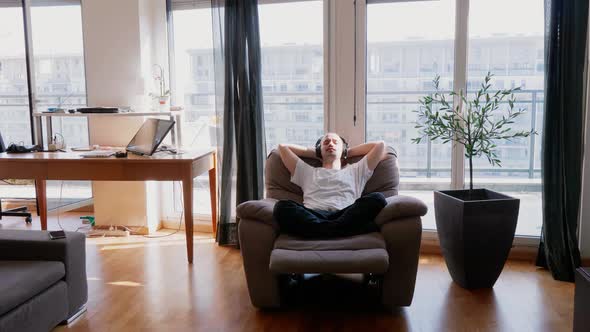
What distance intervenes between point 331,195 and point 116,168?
58.0 inches

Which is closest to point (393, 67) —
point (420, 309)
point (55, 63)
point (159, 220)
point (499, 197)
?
point (499, 197)

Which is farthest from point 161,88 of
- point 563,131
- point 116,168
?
point 563,131

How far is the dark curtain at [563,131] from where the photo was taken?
310 cm

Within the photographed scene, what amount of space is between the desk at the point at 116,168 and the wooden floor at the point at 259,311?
14.9 inches

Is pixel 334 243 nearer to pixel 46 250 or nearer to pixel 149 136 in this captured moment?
pixel 46 250

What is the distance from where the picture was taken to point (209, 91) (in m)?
4.10

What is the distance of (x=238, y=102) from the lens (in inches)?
147

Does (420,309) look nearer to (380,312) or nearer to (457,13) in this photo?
(380,312)

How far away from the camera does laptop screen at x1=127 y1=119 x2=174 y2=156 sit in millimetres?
3534

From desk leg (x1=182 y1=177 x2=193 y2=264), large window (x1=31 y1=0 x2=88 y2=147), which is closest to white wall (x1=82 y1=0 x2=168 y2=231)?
large window (x1=31 y1=0 x2=88 y2=147)

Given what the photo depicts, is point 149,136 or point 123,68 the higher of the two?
point 123,68

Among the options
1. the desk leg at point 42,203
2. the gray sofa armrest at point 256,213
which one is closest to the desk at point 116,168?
the desk leg at point 42,203

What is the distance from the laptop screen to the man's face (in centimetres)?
109

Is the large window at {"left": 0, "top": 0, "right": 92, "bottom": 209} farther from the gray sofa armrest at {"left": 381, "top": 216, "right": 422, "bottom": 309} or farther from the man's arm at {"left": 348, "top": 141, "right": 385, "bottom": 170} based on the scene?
the gray sofa armrest at {"left": 381, "top": 216, "right": 422, "bottom": 309}
